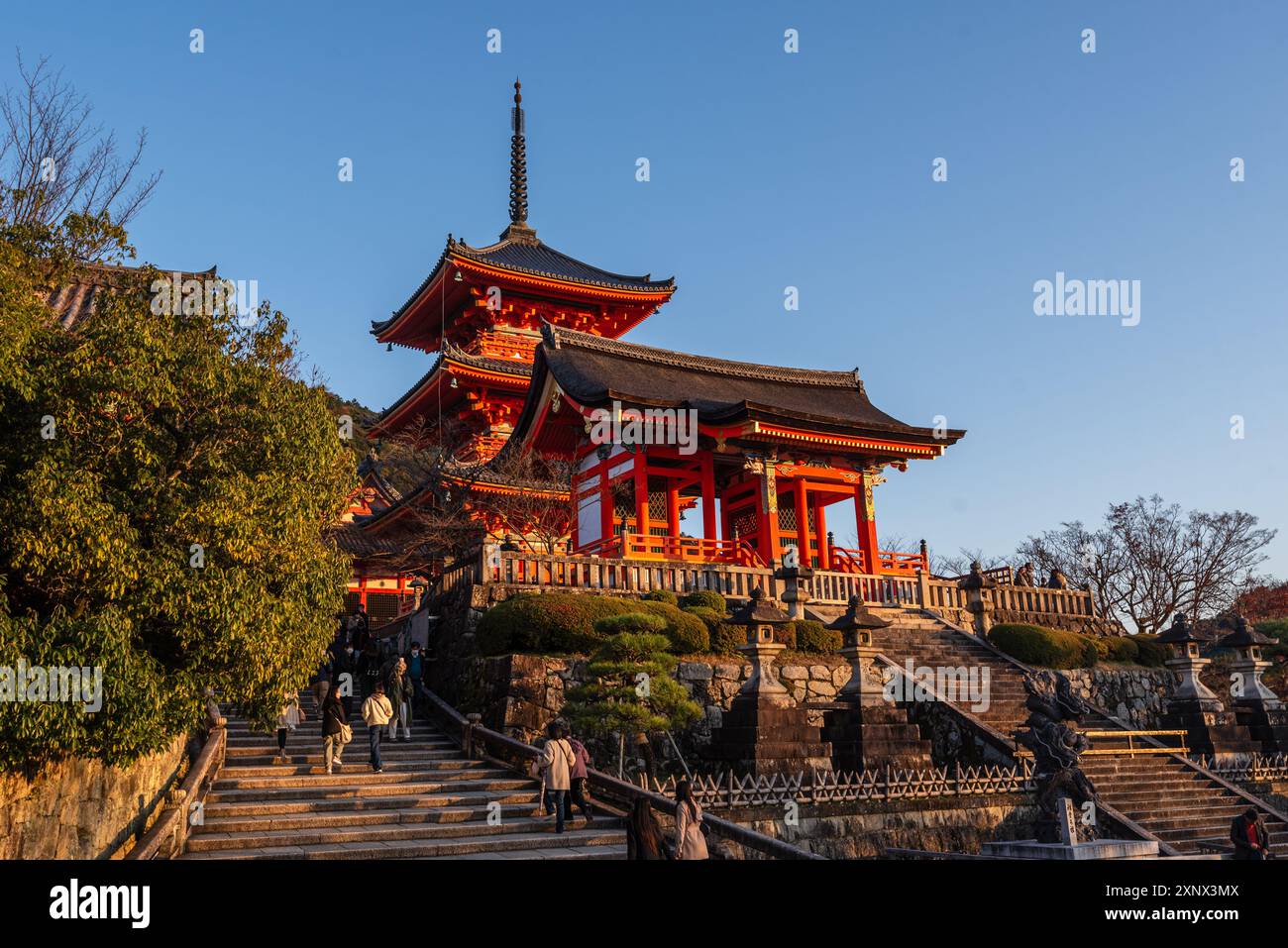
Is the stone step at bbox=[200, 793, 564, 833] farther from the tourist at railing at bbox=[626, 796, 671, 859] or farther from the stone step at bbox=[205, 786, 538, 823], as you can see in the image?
the tourist at railing at bbox=[626, 796, 671, 859]

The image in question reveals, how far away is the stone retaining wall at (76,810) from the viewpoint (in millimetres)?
11062

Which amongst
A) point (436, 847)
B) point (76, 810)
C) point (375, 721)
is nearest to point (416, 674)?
point (375, 721)

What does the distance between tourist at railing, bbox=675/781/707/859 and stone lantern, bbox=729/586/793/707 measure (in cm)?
643

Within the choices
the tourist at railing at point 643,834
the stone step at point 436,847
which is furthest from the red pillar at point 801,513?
the tourist at railing at point 643,834

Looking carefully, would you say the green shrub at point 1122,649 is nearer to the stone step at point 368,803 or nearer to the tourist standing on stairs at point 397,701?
the stone step at point 368,803

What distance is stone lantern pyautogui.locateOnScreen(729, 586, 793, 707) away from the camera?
16.4 m

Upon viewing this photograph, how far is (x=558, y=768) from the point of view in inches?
524

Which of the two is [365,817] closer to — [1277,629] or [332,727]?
[332,727]

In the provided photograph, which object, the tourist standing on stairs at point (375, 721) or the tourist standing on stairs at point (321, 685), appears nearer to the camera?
the tourist standing on stairs at point (375, 721)

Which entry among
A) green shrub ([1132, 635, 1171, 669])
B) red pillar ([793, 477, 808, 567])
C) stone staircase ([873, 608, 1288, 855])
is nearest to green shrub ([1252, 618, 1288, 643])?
green shrub ([1132, 635, 1171, 669])

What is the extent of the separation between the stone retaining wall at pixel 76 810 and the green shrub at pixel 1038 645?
58.2 feet

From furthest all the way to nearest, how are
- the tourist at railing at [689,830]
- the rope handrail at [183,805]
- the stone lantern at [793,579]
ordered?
the stone lantern at [793,579] < the rope handrail at [183,805] < the tourist at railing at [689,830]

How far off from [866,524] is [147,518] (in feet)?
65.9
